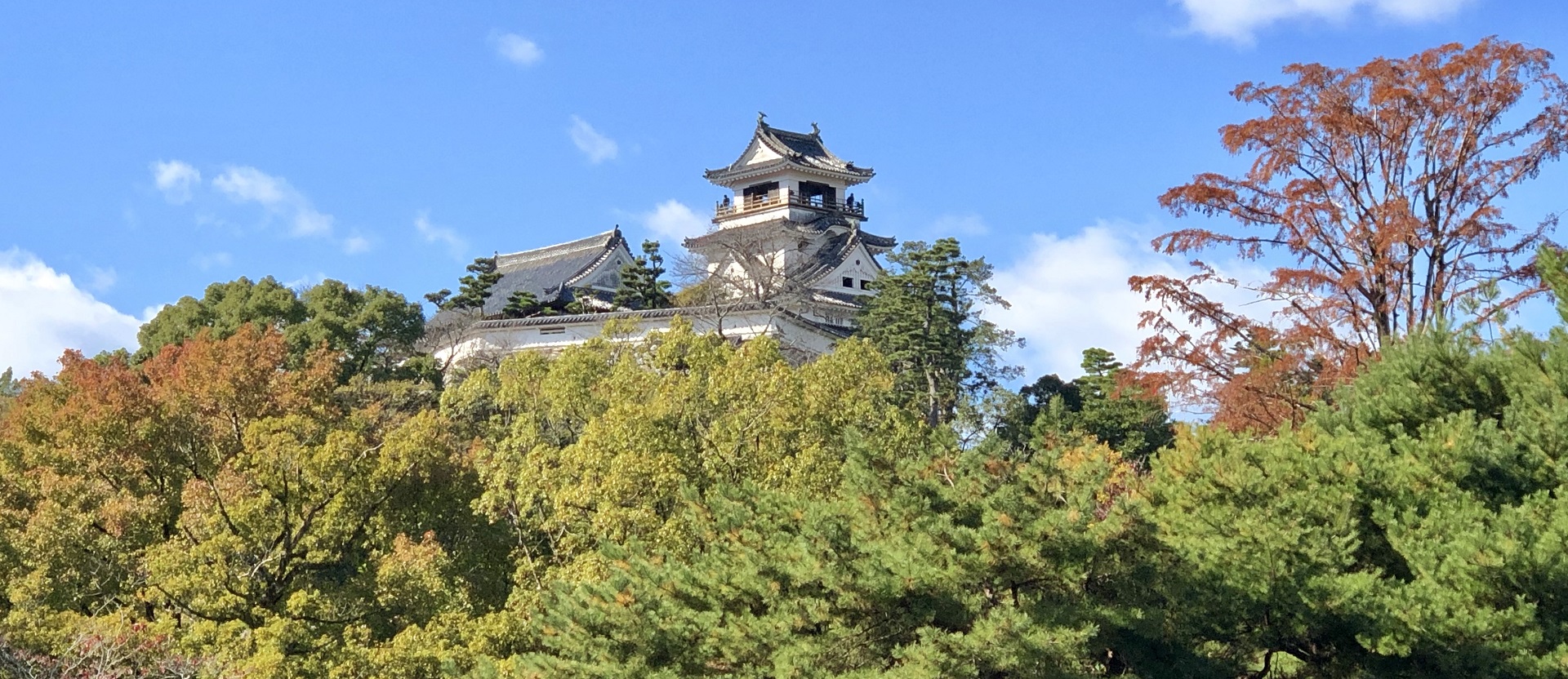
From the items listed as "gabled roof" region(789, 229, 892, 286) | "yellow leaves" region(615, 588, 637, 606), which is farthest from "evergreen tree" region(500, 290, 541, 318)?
"yellow leaves" region(615, 588, 637, 606)

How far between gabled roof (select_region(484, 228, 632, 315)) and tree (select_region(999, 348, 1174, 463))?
49.2 feet

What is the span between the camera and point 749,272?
3183 cm

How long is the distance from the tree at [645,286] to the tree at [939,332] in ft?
22.0

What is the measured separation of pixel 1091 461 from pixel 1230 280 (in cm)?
513

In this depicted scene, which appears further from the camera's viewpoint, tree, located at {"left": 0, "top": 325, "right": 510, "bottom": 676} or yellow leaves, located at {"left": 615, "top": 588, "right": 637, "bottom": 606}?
tree, located at {"left": 0, "top": 325, "right": 510, "bottom": 676}

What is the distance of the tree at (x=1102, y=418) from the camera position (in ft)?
79.6

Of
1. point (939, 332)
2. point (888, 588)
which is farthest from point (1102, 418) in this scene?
point (888, 588)

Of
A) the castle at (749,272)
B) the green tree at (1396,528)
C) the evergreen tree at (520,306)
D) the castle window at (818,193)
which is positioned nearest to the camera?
the green tree at (1396,528)

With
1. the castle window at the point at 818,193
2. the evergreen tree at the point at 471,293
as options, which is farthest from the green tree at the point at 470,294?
the castle window at the point at 818,193

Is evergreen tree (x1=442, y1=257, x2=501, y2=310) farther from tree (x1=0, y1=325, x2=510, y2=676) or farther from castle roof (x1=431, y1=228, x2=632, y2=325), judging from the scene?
tree (x1=0, y1=325, x2=510, y2=676)

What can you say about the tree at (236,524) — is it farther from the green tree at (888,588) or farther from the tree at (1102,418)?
the tree at (1102,418)

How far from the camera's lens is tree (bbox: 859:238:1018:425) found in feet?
84.5

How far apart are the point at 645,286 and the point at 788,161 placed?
28.8 feet

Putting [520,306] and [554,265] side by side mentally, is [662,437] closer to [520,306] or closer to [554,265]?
[520,306]
